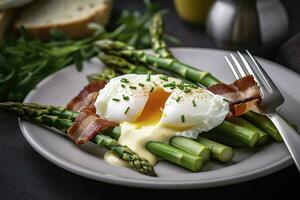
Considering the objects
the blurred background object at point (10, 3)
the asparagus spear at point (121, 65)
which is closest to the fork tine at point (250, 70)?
the asparagus spear at point (121, 65)

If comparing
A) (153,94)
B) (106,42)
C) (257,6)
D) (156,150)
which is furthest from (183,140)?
(257,6)

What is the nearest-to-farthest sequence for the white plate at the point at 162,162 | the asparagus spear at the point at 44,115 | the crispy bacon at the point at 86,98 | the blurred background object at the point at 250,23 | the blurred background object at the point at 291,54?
the white plate at the point at 162,162 → the asparagus spear at the point at 44,115 → the crispy bacon at the point at 86,98 → the blurred background object at the point at 291,54 → the blurred background object at the point at 250,23

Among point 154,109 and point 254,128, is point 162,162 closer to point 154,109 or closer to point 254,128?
point 154,109

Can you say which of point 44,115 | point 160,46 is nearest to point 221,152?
point 44,115

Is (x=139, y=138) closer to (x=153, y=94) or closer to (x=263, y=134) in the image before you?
(x=153, y=94)

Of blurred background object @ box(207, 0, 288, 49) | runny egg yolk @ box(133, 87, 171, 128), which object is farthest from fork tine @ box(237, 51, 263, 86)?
blurred background object @ box(207, 0, 288, 49)

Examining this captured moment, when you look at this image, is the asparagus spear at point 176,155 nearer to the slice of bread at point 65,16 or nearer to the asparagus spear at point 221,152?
the asparagus spear at point 221,152

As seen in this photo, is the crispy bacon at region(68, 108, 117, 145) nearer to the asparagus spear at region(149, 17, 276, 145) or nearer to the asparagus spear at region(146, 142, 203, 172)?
the asparagus spear at region(146, 142, 203, 172)

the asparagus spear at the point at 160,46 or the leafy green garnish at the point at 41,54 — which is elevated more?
the asparagus spear at the point at 160,46
